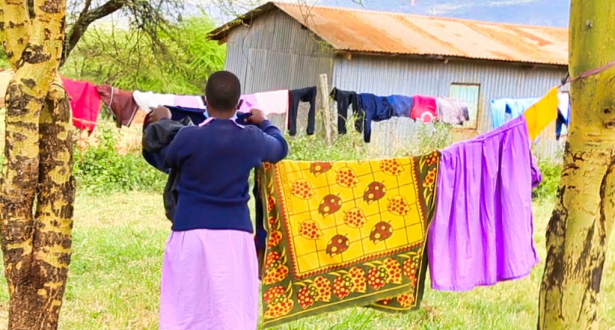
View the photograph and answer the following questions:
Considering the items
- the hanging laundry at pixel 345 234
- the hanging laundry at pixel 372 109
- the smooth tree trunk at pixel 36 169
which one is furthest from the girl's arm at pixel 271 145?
the hanging laundry at pixel 372 109

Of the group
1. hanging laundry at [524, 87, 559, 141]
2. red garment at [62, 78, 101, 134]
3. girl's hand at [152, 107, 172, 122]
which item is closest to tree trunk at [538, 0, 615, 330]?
hanging laundry at [524, 87, 559, 141]

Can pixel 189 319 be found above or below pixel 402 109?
below

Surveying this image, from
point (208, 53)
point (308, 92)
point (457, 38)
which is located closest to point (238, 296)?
point (308, 92)

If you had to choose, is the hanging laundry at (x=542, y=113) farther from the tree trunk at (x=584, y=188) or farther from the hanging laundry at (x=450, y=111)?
the hanging laundry at (x=450, y=111)

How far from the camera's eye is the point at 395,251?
3.79 m

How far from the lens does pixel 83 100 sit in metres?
6.25

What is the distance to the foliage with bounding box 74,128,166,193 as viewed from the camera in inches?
373

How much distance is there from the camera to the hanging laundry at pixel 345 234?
360cm

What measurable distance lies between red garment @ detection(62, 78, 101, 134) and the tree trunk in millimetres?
4207

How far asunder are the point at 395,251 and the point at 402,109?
4.70 m

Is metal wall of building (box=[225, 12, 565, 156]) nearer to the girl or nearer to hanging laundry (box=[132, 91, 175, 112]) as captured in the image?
hanging laundry (box=[132, 91, 175, 112])

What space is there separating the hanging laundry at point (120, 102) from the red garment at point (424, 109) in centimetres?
342

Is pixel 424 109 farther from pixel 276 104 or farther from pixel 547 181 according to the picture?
pixel 547 181

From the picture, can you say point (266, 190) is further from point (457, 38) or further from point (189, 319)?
point (457, 38)
